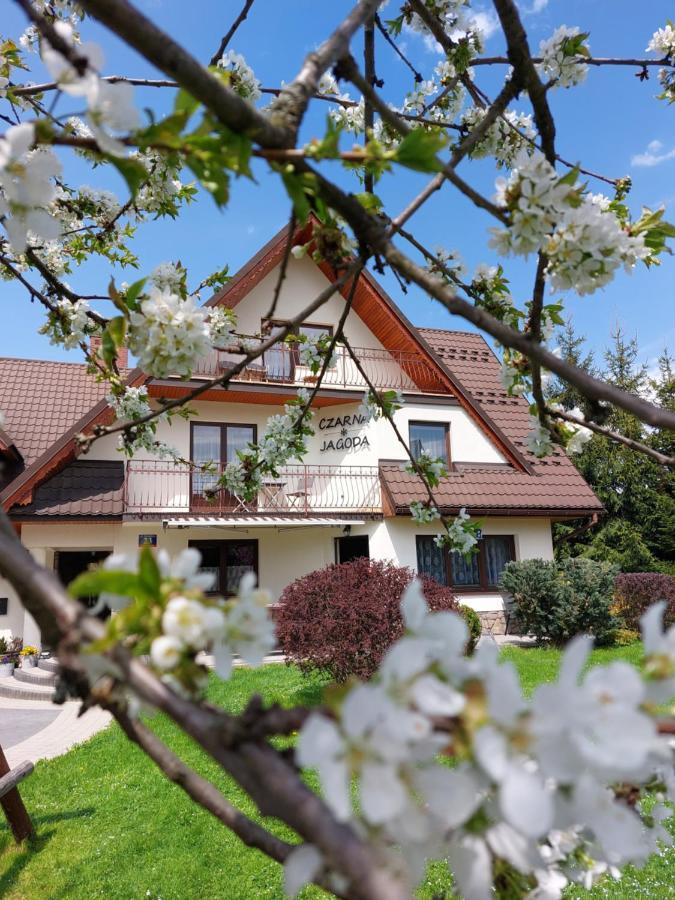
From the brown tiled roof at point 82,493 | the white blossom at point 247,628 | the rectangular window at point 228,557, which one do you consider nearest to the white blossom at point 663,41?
the white blossom at point 247,628

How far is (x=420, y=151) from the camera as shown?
80 centimetres

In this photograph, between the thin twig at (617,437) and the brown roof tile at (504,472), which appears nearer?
the thin twig at (617,437)

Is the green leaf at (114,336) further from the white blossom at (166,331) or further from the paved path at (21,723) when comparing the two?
the paved path at (21,723)

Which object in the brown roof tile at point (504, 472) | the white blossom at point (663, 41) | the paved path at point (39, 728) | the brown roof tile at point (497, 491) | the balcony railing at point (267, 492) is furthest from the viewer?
the brown roof tile at point (504, 472)

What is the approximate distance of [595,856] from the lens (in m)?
0.85

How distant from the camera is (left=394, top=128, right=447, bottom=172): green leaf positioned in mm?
797

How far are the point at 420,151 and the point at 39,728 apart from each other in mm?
8140

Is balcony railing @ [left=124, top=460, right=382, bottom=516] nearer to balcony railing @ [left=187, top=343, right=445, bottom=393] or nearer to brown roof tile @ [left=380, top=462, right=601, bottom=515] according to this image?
brown roof tile @ [left=380, top=462, right=601, bottom=515]

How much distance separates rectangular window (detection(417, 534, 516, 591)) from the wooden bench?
323 inches

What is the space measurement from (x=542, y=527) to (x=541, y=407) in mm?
11531

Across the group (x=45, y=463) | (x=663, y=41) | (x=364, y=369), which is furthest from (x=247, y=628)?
(x=364, y=369)

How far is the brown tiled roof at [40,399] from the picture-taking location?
10.8 meters

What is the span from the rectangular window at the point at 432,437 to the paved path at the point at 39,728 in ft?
23.4

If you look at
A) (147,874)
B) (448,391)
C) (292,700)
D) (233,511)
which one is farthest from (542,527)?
(147,874)
